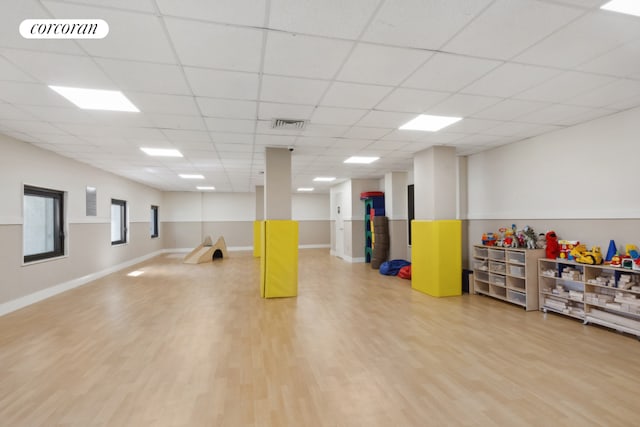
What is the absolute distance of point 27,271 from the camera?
204 inches

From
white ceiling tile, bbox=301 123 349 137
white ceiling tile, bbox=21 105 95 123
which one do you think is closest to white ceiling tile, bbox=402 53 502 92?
white ceiling tile, bbox=301 123 349 137

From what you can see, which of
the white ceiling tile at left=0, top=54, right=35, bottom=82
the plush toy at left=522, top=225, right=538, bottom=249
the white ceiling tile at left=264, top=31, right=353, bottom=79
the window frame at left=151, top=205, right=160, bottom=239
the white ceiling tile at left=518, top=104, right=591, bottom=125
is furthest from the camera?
the window frame at left=151, top=205, right=160, bottom=239

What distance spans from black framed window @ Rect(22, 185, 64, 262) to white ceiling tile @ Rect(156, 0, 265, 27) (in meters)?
5.38

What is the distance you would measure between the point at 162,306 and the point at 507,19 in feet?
18.7

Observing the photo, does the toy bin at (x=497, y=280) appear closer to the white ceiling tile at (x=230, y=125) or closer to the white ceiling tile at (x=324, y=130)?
the white ceiling tile at (x=324, y=130)

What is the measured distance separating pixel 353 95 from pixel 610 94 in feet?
9.45

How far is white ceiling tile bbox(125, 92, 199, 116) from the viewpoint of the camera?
→ 336 cm

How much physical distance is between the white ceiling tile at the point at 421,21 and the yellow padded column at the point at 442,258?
383 centimetres

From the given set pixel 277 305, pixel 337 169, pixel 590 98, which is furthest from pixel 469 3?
pixel 337 169

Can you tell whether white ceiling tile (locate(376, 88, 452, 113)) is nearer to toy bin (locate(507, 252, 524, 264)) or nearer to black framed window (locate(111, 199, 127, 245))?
toy bin (locate(507, 252, 524, 264))

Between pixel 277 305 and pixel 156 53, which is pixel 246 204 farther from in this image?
pixel 156 53

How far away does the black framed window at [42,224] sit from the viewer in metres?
5.47

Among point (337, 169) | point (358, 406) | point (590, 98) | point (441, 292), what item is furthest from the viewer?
point (337, 169)

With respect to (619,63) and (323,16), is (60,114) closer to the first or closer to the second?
(323,16)
